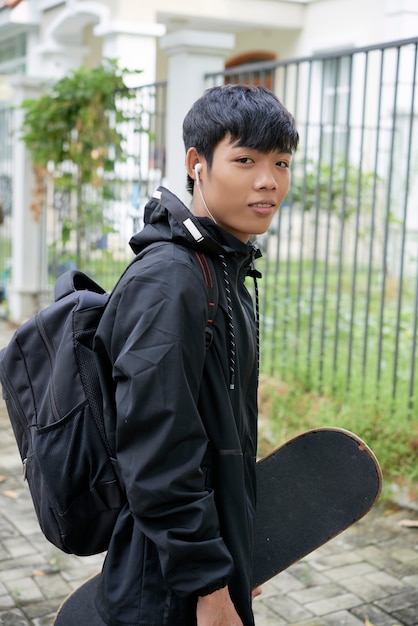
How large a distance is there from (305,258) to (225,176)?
29.4 ft

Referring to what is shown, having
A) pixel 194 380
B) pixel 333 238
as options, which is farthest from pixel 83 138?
pixel 194 380

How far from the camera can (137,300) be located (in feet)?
5.61

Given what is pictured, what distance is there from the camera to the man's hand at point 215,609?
169 cm

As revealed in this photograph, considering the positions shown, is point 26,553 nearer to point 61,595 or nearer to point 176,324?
point 61,595

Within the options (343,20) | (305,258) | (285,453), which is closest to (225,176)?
(285,453)

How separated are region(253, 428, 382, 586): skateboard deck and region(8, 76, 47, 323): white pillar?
6981mm

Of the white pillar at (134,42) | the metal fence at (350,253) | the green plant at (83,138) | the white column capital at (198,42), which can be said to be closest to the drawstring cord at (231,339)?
the metal fence at (350,253)

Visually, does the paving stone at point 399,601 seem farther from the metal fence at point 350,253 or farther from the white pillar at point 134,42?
the white pillar at point 134,42

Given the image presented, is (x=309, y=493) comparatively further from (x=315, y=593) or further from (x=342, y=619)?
(x=315, y=593)

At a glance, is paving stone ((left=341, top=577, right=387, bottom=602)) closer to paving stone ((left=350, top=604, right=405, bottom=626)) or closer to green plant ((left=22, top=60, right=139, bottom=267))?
paving stone ((left=350, top=604, right=405, bottom=626))

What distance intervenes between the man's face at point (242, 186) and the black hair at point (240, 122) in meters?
0.02

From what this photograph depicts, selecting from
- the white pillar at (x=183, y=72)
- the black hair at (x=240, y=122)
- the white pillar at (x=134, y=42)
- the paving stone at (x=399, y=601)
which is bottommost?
the paving stone at (x=399, y=601)

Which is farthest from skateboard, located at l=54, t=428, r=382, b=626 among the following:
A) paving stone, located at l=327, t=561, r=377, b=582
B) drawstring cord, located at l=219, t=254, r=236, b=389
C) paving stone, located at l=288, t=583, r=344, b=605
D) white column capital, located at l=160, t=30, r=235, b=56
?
white column capital, located at l=160, t=30, r=235, b=56

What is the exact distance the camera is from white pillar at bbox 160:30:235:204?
5992 mm
